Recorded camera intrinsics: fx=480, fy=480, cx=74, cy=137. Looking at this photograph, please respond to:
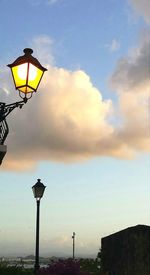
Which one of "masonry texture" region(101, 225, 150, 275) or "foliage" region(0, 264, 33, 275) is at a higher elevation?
"masonry texture" region(101, 225, 150, 275)

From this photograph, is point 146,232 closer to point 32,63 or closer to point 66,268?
point 32,63

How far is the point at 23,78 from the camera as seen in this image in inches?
334

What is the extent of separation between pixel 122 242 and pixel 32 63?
442 cm

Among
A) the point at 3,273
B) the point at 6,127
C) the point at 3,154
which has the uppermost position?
the point at 6,127

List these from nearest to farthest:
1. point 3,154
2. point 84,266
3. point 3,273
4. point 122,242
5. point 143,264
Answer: point 143,264
point 122,242
point 3,154
point 3,273
point 84,266

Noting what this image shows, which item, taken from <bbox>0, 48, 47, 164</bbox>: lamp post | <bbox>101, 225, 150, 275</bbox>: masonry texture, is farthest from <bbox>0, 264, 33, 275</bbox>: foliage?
<bbox>0, 48, 47, 164</bbox>: lamp post

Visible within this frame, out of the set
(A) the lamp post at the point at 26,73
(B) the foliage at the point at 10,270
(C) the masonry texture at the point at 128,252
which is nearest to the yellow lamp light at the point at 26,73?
(A) the lamp post at the point at 26,73

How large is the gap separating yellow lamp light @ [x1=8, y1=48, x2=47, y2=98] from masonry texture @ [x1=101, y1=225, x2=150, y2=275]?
3.64 m

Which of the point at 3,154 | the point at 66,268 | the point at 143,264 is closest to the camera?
the point at 143,264

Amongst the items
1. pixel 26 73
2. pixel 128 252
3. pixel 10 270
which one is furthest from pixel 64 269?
pixel 26 73

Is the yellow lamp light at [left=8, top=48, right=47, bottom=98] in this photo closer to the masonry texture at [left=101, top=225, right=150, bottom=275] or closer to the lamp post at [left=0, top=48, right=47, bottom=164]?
the lamp post at [left=0, top=48, right=47, bottom=164]

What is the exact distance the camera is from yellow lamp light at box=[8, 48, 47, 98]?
334 inches

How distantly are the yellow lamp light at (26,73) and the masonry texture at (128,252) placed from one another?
3644 mm

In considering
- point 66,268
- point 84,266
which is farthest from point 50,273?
point 84,266
